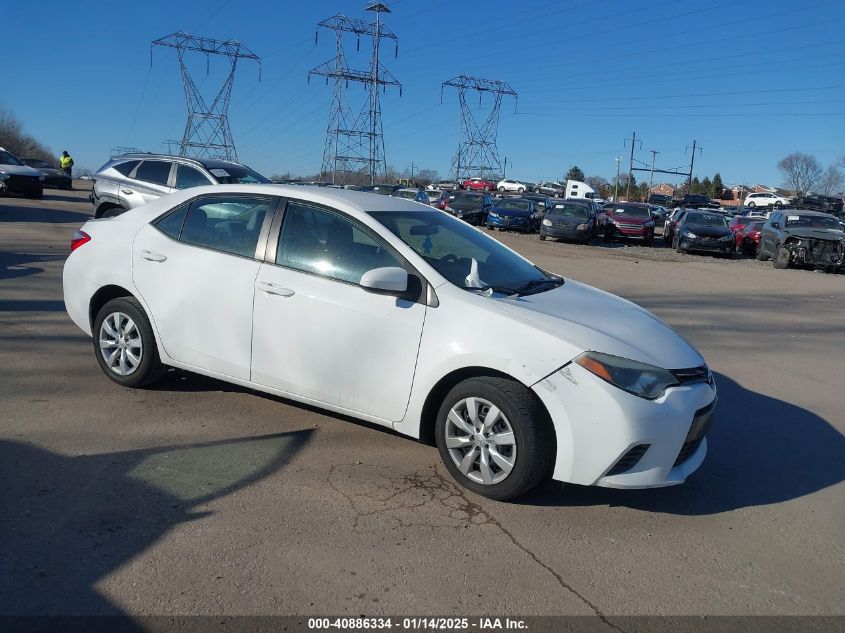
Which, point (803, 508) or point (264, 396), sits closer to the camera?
point (803, 508)

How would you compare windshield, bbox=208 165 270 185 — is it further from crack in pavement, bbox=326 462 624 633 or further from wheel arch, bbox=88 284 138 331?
crack in pavement, bbox=326 462 624 633

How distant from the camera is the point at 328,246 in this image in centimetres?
477

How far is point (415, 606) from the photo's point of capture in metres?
3.09

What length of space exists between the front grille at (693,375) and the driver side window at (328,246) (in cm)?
174

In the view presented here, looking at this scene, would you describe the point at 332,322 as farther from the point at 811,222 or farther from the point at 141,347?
the point at 811,222

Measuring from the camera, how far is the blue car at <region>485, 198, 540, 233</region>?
A: 30719mm

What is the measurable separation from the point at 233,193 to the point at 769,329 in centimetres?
797

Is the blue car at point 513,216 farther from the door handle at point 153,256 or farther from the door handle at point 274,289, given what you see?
the door handle at point 274,289

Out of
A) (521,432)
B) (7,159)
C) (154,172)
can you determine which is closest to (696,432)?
(521,432)

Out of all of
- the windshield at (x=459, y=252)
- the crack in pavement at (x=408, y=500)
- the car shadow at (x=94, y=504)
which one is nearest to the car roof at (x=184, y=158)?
the windshield at (x=459, y=252)

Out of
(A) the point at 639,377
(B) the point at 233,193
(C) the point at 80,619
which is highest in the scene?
(B) the point at 233,193

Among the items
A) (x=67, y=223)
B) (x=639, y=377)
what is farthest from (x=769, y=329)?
(x=67, y=223)

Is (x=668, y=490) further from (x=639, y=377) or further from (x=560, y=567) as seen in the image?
(x=560, y=567)

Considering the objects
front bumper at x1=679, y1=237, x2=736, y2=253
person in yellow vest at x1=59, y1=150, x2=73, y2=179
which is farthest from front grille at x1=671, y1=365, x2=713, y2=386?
person in yellow vest at x1=59, y1=150, x2=73, y2=179
